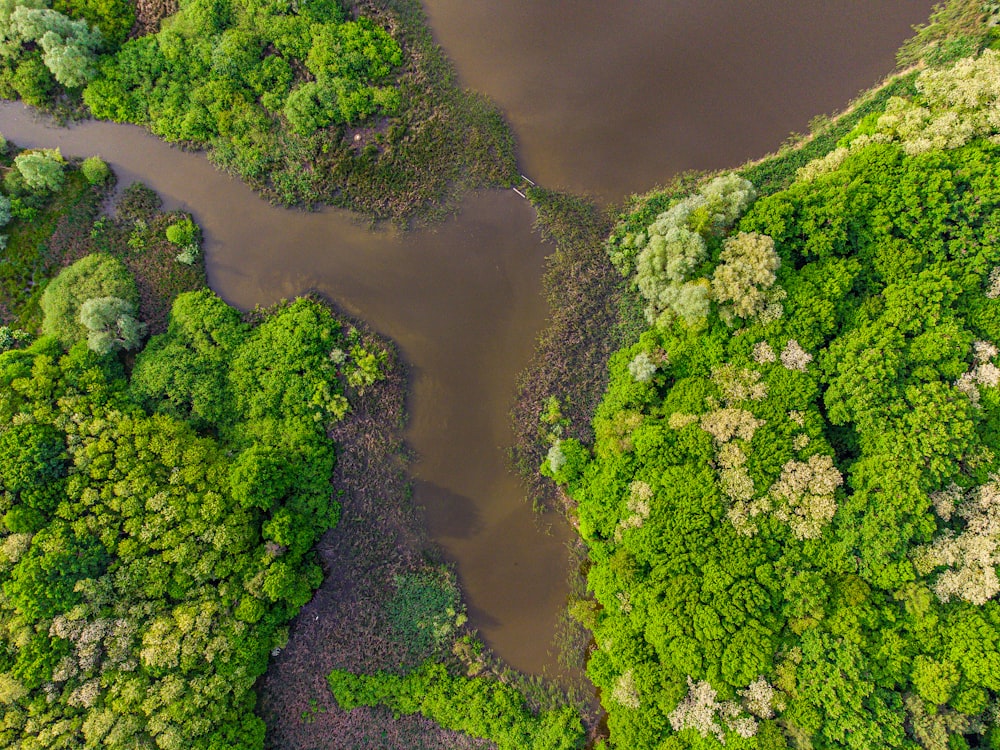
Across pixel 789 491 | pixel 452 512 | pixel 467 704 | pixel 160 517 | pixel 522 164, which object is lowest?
pixel 467 704

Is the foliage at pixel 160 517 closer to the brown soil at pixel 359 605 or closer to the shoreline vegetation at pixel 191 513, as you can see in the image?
the shoreline vegetation at pixel 191 513

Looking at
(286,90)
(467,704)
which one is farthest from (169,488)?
(286,90)

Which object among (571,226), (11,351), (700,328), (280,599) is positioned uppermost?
(571,226)

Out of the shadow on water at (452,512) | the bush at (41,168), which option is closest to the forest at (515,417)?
the bush at (41,168)

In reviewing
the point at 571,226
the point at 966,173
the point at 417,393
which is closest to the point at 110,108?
the point at 417,393

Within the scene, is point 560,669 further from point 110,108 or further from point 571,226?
point 110,108

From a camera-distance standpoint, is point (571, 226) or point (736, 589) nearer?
point (736, 589)

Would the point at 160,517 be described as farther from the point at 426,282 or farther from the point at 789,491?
the point at 789,491

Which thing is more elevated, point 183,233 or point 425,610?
point 183,233
